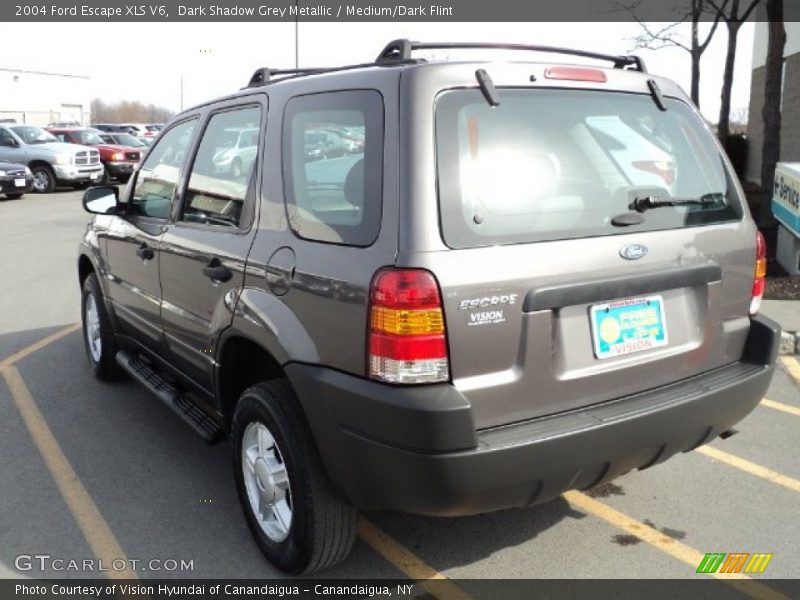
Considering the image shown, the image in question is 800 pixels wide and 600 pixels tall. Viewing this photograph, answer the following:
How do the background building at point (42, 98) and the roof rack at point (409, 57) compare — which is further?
the background building at point (42, 98)

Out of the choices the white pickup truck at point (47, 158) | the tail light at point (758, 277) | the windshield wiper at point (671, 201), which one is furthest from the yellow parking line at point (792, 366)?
the white pickup truck at point (47, 158)

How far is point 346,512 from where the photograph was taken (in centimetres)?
291

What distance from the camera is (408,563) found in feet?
10.5

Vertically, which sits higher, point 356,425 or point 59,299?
point 356,425

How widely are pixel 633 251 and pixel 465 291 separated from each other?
736 millimetres

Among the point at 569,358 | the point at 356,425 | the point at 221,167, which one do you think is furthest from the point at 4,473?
the point at 569,358

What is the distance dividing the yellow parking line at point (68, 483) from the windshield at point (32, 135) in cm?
1921

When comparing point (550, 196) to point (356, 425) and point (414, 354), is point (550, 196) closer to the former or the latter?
point (414, 354)

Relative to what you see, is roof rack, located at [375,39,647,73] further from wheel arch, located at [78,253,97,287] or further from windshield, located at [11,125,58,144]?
windshield, located at [11,125,58,144]

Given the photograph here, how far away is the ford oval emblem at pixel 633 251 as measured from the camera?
2.79 metres

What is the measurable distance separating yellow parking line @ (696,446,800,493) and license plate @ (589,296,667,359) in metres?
1.54

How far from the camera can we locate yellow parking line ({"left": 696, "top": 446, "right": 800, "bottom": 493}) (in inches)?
153

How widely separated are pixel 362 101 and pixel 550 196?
2.43ft

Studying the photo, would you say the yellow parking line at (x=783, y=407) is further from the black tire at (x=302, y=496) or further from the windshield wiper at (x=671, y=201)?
the black tire at (x=302, y=496)
